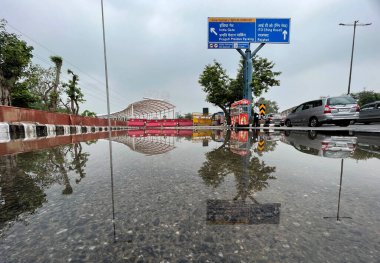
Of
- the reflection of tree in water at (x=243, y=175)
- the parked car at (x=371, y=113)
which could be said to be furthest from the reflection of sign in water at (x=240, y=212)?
the parked car at (x=371, y=113)

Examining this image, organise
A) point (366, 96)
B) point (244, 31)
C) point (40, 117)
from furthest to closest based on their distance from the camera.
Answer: point (366, 96)
point (244, 31)
point (40, 117)

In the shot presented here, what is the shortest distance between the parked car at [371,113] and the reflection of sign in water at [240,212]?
1673 centimetres

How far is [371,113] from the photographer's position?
1363 centimetres

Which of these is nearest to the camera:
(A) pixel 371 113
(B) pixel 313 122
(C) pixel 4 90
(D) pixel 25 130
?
(D) pixel 25 130

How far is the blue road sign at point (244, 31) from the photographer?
17484 millimetres

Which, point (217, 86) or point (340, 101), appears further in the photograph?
point (217, 86)

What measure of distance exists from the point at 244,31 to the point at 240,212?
64.4 feet

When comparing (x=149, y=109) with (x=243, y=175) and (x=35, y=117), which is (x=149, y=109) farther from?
(x=243, y=175)

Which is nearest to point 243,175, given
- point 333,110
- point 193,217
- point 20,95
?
point 193,217

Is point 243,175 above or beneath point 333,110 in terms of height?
beneath

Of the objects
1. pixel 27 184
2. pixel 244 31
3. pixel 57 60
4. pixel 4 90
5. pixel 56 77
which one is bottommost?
pixel 27 184

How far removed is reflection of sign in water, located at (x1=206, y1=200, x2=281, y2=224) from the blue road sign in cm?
1842

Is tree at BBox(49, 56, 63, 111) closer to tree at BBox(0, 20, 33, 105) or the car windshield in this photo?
tree at BBox(0, 20, 33, 105)

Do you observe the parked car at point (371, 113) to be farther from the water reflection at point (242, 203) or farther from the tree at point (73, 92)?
the tree at point (73, 92)
